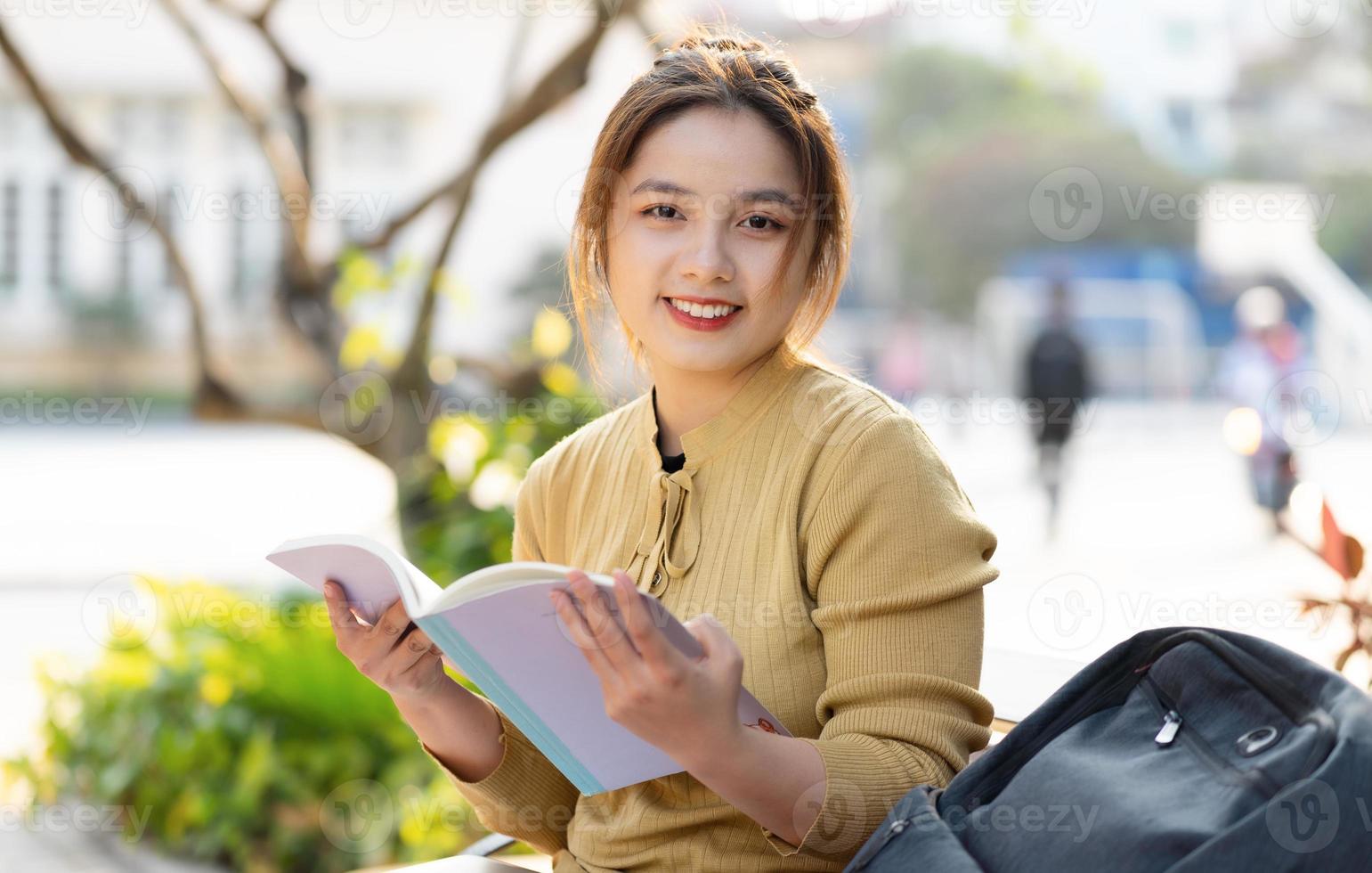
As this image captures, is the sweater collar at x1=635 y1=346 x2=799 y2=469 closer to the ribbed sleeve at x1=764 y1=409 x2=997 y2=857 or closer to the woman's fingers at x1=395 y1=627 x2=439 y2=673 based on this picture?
the ribbed sleeve at x1=764 y1=409 x2=997 y2=857

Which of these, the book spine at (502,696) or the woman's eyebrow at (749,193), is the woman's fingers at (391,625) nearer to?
the book spine at (502,696)

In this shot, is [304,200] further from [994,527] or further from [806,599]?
[806,599]

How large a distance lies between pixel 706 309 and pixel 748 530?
22 centimetres

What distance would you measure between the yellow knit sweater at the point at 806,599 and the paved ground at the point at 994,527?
48 centimetres

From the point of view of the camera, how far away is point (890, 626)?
3.82ft

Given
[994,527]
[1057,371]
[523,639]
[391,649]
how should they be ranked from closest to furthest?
[523,639]
[391,649]
[994,527]
[1057,371]

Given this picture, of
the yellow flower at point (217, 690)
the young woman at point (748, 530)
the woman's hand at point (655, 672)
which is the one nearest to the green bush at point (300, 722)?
the yellow flower at point (217, 690)

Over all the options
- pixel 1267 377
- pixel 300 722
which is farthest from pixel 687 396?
pixel 1267 377

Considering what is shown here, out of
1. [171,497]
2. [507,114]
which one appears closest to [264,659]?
[507,114]

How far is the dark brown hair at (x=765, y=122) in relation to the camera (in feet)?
4.30

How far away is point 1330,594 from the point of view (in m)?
1.48

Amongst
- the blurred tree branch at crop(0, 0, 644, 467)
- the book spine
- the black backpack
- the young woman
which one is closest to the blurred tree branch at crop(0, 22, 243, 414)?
the blurred tree branch at crop(0, 0, 644, 467)

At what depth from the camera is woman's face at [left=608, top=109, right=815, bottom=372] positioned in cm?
129

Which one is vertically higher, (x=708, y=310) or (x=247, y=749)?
(x=708, y=310)
